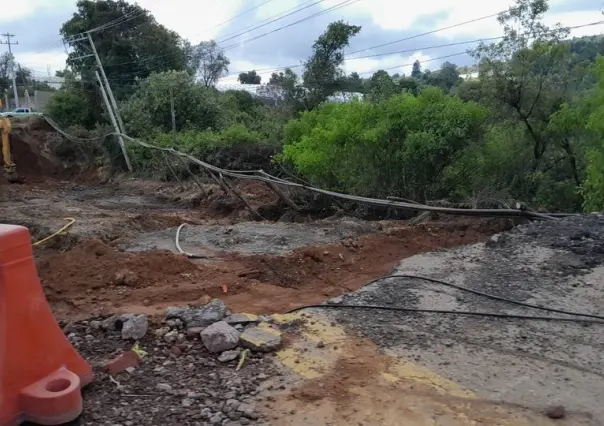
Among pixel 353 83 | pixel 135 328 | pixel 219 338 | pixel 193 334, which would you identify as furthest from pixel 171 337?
pixel 353 83

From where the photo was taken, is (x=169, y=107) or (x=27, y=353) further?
(x=169, y=107)

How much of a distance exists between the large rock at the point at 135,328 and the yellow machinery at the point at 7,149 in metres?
17.3

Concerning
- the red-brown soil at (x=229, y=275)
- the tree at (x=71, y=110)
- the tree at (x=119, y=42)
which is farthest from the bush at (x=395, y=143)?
the tree at (x=119, y=42)

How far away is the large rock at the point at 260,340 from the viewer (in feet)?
13.3

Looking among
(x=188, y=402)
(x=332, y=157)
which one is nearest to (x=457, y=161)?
(x=332, y=157)

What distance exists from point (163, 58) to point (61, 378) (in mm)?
33697

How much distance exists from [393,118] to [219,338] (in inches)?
326

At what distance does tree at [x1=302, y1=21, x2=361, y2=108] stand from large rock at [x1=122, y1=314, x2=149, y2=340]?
78.9ft

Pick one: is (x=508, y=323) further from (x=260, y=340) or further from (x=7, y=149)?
(x=7, y=149)

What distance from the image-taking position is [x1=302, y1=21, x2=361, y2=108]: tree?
27.8 m

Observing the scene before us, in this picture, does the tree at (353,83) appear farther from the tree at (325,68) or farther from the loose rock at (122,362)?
the loose rock at (122,362)

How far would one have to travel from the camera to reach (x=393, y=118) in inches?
452

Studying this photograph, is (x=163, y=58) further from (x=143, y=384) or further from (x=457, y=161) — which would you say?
(x=143, y=384)

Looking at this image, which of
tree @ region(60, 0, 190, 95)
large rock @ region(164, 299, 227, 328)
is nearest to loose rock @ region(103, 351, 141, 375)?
large rock @ region(164, 299, 227, 328)
